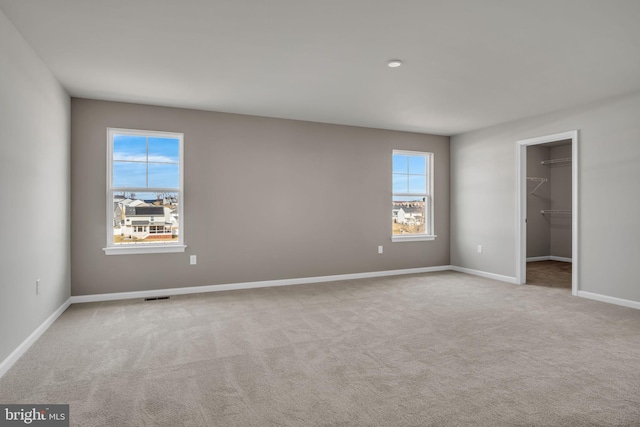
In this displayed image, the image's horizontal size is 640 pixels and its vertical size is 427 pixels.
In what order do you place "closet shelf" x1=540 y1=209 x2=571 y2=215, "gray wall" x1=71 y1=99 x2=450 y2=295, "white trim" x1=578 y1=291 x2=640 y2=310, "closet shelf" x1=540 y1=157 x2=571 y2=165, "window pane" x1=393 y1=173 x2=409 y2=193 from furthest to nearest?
"closet shelf" x1=540 y1=209 x2=571 y2=215, "closet shelf" x1=540 y1=157 x2=571 y2=165, "window pane" x1=393 y1=173 x2=409 y2=193, "gray wall" x1=71 y1=99 x2=450 y2=295, "white trim" x1=578 y1=291 x2=640 y2=310

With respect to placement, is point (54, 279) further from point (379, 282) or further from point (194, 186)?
point (379, 282)

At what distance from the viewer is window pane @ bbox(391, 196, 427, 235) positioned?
6242mm

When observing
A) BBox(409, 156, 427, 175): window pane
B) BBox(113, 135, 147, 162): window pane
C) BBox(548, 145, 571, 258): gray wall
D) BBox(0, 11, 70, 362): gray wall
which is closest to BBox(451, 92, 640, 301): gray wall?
BBox(409, 156, 427, 175): window pane

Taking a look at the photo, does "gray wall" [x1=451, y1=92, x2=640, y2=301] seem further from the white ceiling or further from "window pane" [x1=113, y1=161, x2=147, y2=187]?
"window pane" [x1=113, y1=161, x2=147, y2=187]

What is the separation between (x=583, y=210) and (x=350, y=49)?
368 cm

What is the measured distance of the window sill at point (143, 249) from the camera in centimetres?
444

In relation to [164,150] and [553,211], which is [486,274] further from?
[164,150]

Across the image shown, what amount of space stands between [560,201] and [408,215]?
3.83 m

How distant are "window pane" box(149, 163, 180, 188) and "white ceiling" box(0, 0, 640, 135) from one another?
2.60ft

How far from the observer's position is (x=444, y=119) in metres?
5.36

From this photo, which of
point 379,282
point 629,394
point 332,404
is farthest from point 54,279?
point 629,394

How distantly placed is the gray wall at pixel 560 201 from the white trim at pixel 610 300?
352cm

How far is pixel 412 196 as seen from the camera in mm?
6367

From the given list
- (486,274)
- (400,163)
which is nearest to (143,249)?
(400,163)
